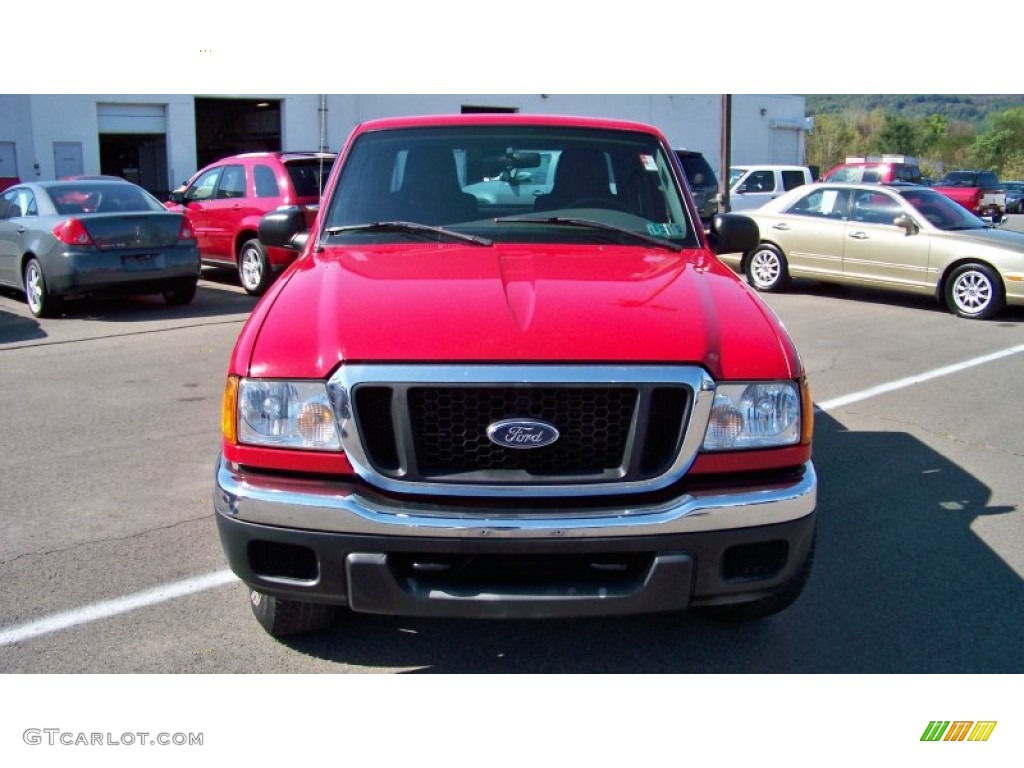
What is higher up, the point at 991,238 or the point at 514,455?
the point at 991,238

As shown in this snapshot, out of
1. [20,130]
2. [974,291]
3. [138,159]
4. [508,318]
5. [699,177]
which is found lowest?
[974,291]

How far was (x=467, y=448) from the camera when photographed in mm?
2865

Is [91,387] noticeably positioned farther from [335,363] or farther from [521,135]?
[335,363]

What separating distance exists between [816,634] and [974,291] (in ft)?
31.1

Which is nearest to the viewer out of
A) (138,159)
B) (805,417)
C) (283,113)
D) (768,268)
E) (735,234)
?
(805,417)

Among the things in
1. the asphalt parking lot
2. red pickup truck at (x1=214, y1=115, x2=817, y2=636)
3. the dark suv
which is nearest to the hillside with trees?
the dark suv

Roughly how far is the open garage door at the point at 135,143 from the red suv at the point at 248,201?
35.7 ft

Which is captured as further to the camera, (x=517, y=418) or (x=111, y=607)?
(x=111, y=607)

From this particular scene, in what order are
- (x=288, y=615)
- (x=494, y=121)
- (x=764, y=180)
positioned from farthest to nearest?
1. (x=764, y=180)
2. (x=494, y=121)
3. (x=288, y=615)

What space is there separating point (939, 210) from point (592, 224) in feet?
32.9

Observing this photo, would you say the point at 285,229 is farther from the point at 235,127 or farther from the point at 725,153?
the point at 235,127

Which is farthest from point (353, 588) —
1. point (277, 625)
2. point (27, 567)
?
point (27, 567)

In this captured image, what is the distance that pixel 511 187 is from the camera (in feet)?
14.3

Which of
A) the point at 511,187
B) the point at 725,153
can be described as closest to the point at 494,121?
the point at 511,187
